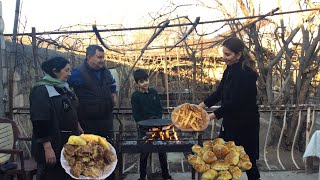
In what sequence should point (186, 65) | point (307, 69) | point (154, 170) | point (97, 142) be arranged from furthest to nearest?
1. point (186, 65)
2. point (307, 69)
3. point (154, 170)
4. point (97, 142)

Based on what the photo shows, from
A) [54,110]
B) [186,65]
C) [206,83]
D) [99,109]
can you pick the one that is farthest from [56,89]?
[206,83]

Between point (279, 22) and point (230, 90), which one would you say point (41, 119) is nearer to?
point (230, 90)

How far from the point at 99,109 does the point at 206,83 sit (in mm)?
7007

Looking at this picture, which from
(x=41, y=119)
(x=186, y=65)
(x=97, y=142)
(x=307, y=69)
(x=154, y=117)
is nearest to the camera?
(x=97, y=142)

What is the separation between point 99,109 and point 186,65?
251 inches

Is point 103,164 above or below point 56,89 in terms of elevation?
below

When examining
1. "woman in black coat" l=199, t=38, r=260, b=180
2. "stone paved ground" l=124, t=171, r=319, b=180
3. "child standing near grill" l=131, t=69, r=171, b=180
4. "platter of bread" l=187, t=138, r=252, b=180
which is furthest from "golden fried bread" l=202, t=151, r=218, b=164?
"stone paved ground" l=124, t=171, r=319, b=180

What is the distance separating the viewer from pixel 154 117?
13.8ft

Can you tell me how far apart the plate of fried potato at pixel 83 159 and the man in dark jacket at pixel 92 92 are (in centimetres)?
120

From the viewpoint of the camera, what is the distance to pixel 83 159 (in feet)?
Answer: 8.05

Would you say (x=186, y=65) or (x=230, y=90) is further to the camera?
(x=186, y=65)

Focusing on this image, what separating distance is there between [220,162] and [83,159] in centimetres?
103

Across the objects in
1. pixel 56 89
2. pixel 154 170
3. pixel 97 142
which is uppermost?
pixel 56 89

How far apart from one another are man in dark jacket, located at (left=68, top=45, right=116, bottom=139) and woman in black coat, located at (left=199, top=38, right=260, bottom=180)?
4.41 ft
